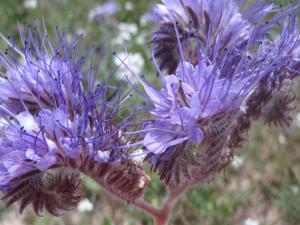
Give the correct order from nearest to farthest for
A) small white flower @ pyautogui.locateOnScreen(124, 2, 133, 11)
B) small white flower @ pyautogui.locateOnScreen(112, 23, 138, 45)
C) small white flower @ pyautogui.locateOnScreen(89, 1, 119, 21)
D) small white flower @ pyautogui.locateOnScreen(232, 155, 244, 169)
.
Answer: small white flower @ pyautogui.locateOnScreen(232, 155, 244, 169), small white flower @ pyautogui.locateOnScreen(112, 23, 138, 45), small white flower @ pyautogui.locateOnScreen(124, 2, 133, 11), small white flower @ pyautogui.locateOnScreen(89, 1, 119, 21)

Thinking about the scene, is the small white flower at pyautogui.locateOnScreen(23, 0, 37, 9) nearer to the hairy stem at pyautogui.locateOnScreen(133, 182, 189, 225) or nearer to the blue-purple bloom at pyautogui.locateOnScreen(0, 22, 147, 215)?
the blue-purple bloom at pyautogui.locateOnScreen(0, 22, 147, 215)

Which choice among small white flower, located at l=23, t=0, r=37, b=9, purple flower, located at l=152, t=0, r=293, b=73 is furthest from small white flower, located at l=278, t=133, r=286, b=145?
small white flower, located at l=23, t=0, r=37, b=9

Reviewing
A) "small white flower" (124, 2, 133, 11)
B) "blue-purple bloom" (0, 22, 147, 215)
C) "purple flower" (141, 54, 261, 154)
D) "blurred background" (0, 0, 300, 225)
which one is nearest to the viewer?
"purple flower" (141, 54, 261, 154)

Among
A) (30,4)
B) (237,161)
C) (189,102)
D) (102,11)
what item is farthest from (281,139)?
(30,4)

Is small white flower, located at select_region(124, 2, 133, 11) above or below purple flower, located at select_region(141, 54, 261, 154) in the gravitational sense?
below

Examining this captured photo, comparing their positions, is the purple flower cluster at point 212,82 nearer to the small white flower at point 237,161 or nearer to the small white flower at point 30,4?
the small white flower at point 237,161

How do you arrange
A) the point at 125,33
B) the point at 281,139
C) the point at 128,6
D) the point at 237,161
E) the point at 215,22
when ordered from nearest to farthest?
the point at 215,22
the point at 237,161
the point at 281,139
the point at 125,33
the point at 128,6

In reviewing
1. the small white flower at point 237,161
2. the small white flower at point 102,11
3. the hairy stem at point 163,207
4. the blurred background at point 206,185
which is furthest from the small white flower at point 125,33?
the hairy stem at point 163,207

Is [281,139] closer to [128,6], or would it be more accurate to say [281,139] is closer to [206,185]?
[206,185]
